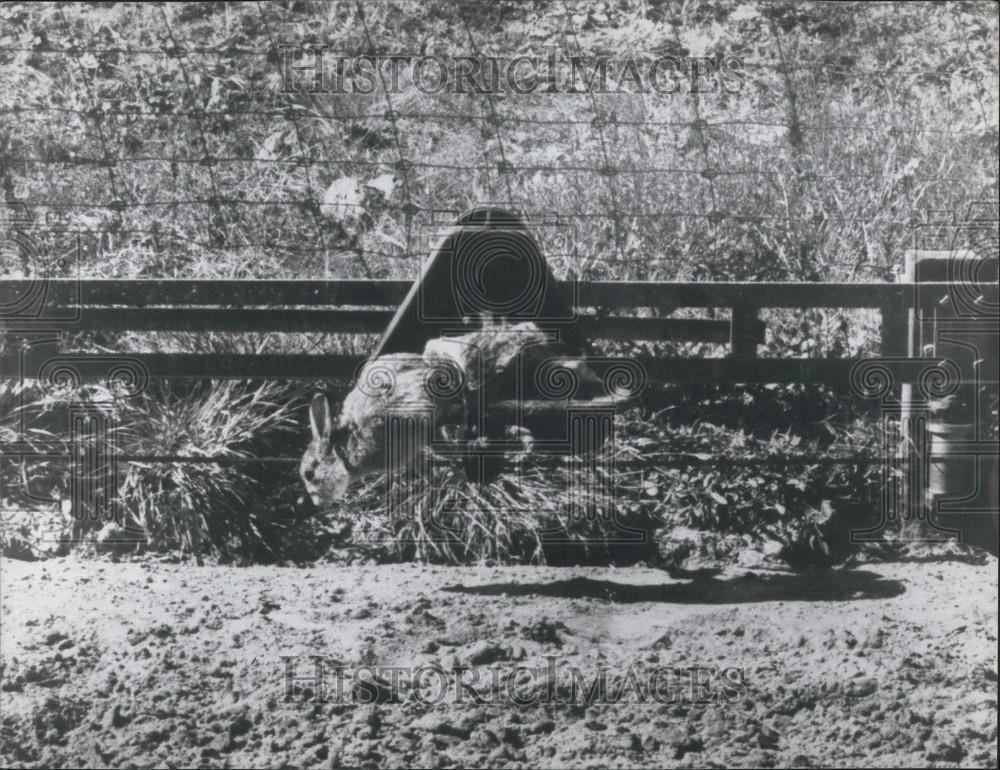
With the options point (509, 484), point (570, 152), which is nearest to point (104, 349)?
point (509, 484)

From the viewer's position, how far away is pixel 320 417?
292 centimetres

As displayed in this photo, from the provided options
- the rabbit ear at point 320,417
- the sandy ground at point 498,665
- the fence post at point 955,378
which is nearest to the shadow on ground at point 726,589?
the sandy ground at point 498,665

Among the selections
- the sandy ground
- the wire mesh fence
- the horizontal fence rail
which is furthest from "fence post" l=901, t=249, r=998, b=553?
the sandy ground

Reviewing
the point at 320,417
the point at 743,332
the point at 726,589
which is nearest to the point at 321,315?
the point at 320,417

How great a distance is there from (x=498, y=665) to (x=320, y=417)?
84 centimetres

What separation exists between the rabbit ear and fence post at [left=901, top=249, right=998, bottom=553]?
5.33 feet

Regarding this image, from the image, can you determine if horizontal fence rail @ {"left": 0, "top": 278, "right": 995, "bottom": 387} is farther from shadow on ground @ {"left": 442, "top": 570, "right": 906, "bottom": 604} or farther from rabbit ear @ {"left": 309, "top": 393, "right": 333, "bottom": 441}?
shadow on ground @ {"left": 442, "top": 570, "right": 906, "bottom": 604}

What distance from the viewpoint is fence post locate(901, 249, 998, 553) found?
291 centimetres

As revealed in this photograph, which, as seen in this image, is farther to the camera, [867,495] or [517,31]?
[867,495]

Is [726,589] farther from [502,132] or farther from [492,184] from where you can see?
[502,132]

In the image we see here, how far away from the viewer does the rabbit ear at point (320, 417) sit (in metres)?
2.92

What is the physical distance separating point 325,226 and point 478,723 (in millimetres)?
1401

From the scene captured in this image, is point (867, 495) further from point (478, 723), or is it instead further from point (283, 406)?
point (283, 406)

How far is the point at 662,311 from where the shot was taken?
116 inches
